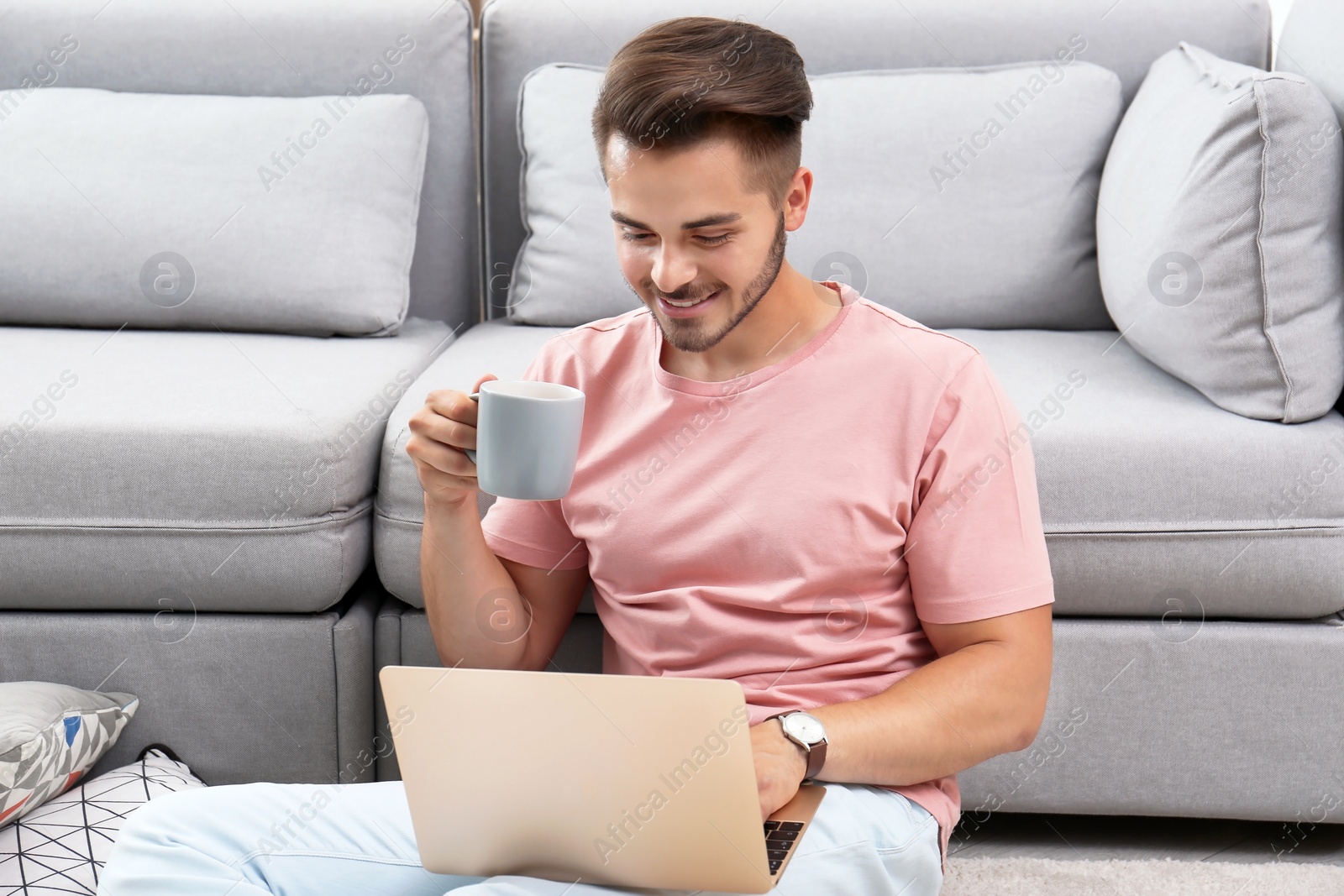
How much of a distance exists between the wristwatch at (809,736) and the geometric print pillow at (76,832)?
66 centimetres

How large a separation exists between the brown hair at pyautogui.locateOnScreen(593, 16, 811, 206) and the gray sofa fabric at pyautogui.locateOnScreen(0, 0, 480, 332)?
986mm

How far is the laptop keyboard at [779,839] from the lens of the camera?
0.83 meters

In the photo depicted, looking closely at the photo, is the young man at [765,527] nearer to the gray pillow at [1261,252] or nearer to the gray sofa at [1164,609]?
the gray sofa at [1164,609]

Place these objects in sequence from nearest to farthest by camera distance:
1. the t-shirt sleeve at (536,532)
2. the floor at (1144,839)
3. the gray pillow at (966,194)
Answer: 1. the t-shirt sleeve at (536,532)
2. the floor at (1144,839)
3. the gray pillow at (966,194)

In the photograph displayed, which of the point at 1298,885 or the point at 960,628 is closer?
the point at 960,628

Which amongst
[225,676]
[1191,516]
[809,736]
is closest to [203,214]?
[225,676]

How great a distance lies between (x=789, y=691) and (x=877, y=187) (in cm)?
92

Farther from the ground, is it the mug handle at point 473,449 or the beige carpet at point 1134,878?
the mug handle at point 473,449

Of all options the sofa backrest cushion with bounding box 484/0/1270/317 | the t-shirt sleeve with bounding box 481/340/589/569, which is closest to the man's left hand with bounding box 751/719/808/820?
the t-shirt sleeve with bounding box 481/340/589/569

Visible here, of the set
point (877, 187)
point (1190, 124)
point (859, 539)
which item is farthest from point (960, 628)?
point (877, 187)

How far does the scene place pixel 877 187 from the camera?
1.67 metres

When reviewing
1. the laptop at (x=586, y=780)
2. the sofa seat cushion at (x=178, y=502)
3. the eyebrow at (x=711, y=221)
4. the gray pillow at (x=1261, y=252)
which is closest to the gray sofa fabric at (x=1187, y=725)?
the gray pillow at (x=1261, y=252)

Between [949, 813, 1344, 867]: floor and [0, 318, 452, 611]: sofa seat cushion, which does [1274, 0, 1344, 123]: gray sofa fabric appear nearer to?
[949, 813, 1344, 867]: floor

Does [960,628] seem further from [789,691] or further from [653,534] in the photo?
[653,534]
